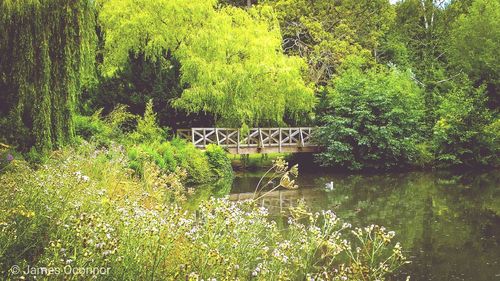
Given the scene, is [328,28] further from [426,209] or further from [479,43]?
[426,209]

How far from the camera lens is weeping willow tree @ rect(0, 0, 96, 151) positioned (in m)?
9.90

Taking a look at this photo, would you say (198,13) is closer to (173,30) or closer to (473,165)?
(173,30)

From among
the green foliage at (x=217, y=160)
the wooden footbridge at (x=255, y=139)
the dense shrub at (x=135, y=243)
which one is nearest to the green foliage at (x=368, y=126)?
the wooden footbridge at (x=255, y=139)

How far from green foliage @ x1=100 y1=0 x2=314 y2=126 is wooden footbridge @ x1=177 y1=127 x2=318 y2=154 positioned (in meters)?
0.73

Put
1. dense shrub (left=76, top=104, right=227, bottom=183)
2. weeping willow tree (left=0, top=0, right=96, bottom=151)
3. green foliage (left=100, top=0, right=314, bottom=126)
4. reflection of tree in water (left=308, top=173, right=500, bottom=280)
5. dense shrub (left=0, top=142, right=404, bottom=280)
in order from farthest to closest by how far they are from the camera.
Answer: green foliage (left=100, top=0, right=314, bottom=126)
dense shrub (left=76, top=104, right=227, bottom=183)
weeping willow tree (left=0, top=0, right=96, bottom=151)
reflection of tree in water (left=308, top=173, right=500, bottom=280)
dense shrub (left=0, top=142, right=404, bottom=280)

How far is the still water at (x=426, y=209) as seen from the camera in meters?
7.97

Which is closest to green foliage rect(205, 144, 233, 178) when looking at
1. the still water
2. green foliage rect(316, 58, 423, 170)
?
the still water

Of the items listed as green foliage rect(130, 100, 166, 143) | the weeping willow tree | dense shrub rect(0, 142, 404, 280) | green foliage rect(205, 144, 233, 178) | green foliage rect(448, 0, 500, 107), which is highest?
green foliage rect(448, 0, 500, 107)

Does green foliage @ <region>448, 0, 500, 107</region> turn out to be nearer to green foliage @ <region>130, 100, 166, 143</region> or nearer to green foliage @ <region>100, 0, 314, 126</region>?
green foliage @ <region>100, 0, 314, 126</region>

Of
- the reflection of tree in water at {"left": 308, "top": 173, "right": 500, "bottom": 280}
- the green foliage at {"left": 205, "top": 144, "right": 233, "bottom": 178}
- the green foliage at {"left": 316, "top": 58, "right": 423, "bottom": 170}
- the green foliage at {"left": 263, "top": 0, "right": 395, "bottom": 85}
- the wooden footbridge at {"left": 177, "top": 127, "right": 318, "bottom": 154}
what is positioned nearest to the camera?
the reflection of tree in water at {"left": 308, "top": 173, "right": 500, "bottom": 280}

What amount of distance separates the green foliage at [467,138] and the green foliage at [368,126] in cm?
127

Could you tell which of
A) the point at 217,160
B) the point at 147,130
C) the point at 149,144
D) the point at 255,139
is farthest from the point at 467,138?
the point at 149,144

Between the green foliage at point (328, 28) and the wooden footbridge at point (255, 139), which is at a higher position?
the green foliage at point (328, 28)

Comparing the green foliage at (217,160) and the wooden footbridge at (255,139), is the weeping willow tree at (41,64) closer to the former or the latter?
the green foliage at (217,160)
